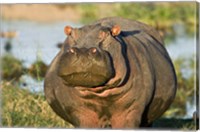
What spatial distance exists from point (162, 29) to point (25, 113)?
20.1 ft

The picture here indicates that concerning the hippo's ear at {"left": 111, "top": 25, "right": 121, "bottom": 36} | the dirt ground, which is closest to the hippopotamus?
the hippo's ear at {"left": 111, "top": 25, "right": 121, "bottom": 36}

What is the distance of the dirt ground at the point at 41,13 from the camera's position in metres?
14.3

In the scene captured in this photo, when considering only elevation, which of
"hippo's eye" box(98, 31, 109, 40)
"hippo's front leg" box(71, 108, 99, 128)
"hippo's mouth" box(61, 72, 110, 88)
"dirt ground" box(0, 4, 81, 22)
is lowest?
"hippo's front leg" box(71, 108, 99, 128)

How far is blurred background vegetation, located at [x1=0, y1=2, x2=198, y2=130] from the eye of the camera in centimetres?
714

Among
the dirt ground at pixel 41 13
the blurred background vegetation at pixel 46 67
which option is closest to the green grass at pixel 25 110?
the blurred background vegetation at pixel 46 67

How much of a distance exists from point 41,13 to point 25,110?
7869 millimetres

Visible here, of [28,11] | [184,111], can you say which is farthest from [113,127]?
[28,11]

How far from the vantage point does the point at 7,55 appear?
11.3 m

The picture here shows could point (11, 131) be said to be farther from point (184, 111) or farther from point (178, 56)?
point (178, 56)

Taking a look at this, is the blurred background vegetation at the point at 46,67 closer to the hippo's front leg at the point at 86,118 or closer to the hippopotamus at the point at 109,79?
the hippopotamus at the point at 109,79

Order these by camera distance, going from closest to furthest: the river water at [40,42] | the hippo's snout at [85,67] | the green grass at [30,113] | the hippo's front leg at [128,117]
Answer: the hippo's snout at [85,67], the hippo's front leg at [128,117], the green grass at [30,113], the river water at [40,42]

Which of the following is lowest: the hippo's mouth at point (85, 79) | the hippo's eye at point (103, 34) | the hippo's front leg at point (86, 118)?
the hippo's front leg at point (86, 118)

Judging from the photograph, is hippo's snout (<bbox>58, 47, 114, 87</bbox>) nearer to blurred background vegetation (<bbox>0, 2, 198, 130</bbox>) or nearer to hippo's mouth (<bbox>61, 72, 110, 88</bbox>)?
hippo's mouth (<bbox>61, 72, 110, 88</bbox>)

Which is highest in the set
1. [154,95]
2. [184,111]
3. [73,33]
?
[73,33]
